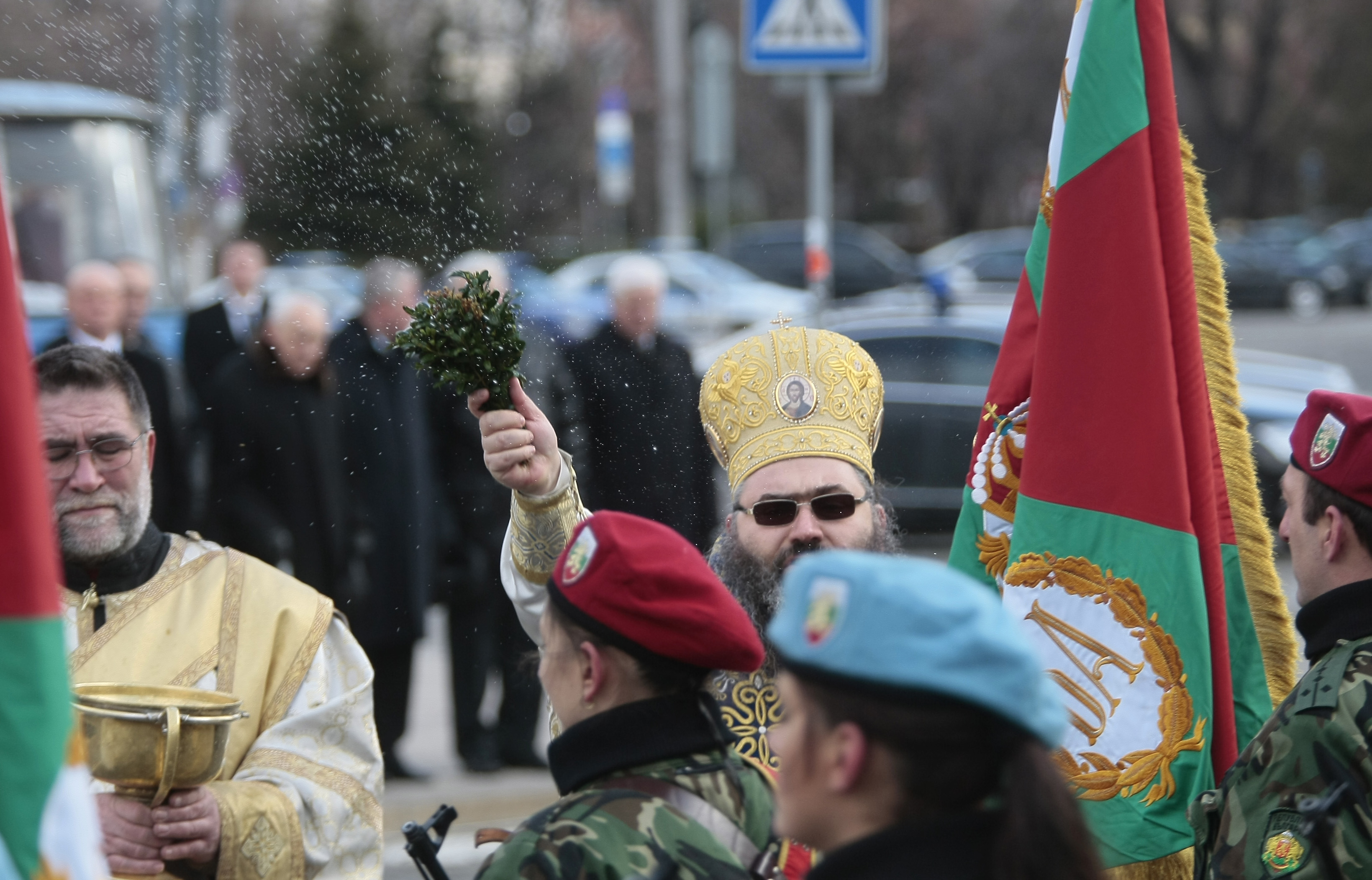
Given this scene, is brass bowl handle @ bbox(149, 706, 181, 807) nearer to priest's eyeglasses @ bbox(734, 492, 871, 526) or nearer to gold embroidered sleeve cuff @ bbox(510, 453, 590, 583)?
gold embroidered sleeve cuff @ bbox(510, 453, 590, 583)

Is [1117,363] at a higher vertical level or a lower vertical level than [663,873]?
higher

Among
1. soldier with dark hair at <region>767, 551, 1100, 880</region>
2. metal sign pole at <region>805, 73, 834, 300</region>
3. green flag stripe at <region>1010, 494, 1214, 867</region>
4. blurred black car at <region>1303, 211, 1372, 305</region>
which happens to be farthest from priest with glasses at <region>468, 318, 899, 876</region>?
blurred black car at <region>1303, 211, 1372, 305</region>

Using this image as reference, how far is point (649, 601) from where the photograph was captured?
7.22ft

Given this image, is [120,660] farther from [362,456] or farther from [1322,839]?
[362,456]

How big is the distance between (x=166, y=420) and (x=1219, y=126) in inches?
1677

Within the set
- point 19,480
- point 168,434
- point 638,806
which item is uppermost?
point 19,480

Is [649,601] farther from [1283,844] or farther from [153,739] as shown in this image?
[1283,844]

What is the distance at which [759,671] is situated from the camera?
3.10 metres

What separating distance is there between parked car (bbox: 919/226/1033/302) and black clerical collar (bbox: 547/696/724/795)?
21249 millimetres

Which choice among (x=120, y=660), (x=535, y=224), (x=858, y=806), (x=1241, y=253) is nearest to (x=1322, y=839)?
(x=858, y=806)

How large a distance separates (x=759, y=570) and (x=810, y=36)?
176 inches

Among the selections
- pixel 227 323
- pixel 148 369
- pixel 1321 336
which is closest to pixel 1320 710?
pixel 148 369

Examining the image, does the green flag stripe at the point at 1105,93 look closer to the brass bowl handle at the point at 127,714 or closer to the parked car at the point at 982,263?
the brass bowl handle at the point at 127,714

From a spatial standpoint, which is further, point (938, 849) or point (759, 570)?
point (759, 570)
